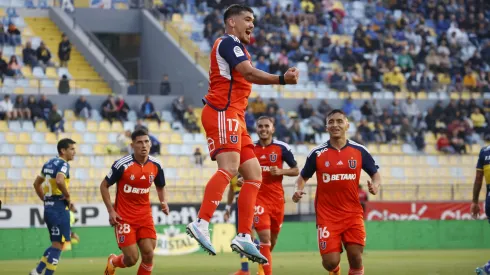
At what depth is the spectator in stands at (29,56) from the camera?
34500 millimetres

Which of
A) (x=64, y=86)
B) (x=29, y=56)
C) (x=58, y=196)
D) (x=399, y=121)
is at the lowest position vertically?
(x=58, y=196)

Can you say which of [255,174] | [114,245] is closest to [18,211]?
[114,245]

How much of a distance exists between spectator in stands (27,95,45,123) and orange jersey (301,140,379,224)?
19.0 metres

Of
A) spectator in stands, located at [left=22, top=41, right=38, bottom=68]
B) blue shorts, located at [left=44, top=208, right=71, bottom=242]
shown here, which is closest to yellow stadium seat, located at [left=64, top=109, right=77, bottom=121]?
spectator in stands, located at [left=22, top=41, right=38, bottom=68]

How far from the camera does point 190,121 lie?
110 ft

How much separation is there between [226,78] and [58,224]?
7.07m

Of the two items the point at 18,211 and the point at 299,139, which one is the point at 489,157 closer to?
the point at 18,211

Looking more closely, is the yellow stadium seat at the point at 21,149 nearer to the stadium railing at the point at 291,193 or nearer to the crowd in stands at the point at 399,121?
the stadium railing at the point at 291,193

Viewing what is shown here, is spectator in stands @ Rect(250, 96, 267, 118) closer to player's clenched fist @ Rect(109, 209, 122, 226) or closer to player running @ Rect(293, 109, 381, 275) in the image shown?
player's clenched fist @ Rect(109, 209, 122, 226)

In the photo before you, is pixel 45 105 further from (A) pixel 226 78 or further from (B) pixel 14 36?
(A) pixel 226 78

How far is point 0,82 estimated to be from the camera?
108 ft

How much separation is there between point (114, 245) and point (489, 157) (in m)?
13.2

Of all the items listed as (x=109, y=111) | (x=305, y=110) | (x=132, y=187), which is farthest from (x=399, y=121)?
(x=132, y=187)

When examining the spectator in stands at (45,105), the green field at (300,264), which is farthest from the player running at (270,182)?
the spectator in stands at (45,105)
